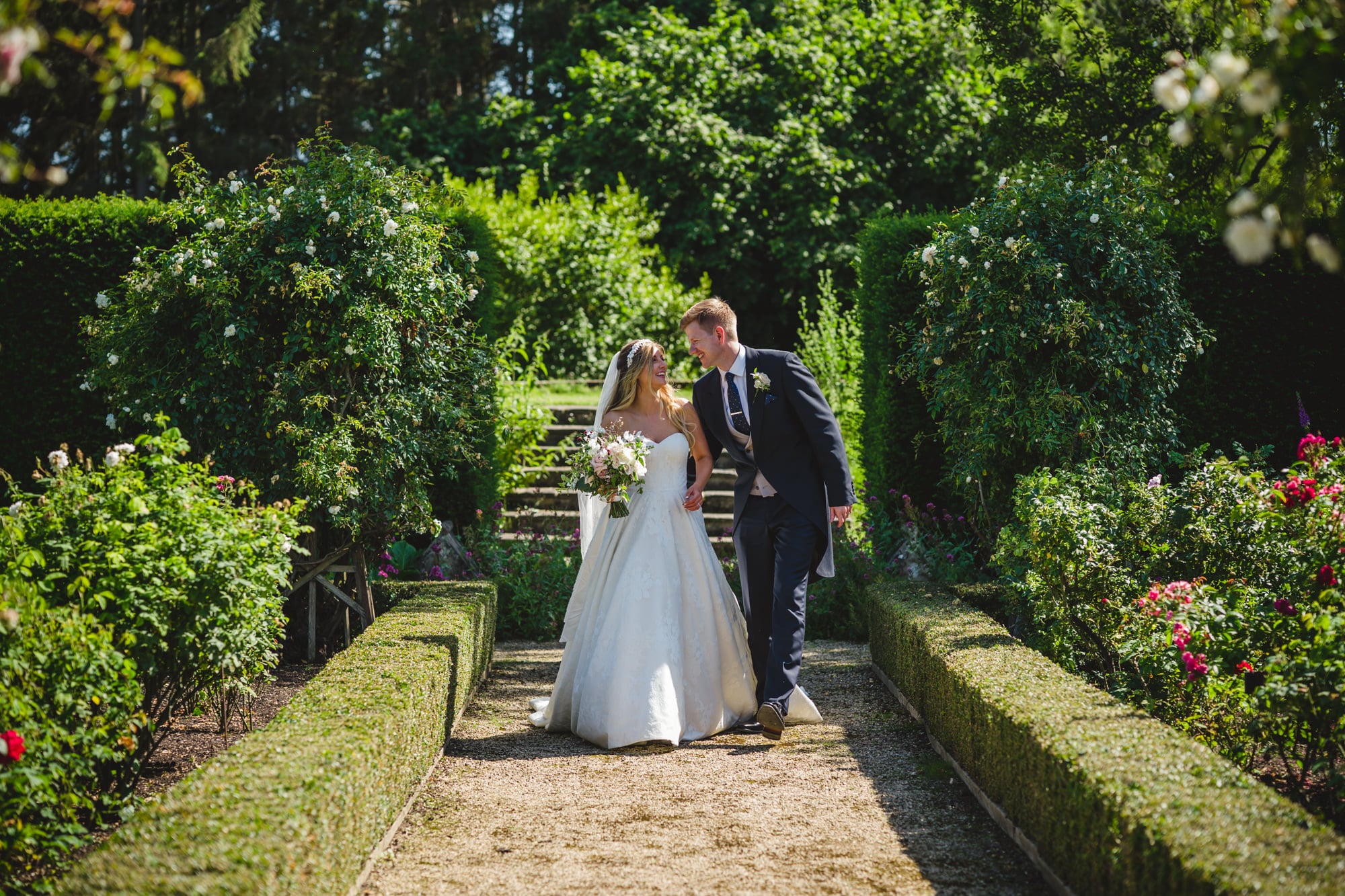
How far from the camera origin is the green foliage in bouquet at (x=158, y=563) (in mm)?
3998

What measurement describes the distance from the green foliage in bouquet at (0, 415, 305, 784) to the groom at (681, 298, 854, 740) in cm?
231

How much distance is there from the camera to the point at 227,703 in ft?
17.4

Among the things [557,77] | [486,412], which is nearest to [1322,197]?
[486,412]

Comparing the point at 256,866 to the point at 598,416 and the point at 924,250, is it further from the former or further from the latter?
the point at 924,250

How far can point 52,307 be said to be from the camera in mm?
8500

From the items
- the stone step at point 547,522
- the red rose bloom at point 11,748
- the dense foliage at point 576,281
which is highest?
the dense foliage at point 576,281

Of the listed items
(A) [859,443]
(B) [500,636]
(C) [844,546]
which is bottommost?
(B) [500,636]

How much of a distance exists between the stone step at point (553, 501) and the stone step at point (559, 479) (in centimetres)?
21

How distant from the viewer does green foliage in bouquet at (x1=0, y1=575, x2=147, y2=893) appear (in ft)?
10.7

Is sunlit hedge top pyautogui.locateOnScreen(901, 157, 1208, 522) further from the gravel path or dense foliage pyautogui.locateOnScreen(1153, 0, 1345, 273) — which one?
dense foliage pyautogui.locateOnScreen(1153, 0, 1345, 273)

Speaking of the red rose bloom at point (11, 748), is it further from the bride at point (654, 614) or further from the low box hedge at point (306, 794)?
the bride at point (654, 614)

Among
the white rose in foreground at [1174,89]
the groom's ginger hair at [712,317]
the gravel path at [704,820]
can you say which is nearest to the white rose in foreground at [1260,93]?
the white rose in foreground at [1174,89]

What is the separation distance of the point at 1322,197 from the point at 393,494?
5.24 m

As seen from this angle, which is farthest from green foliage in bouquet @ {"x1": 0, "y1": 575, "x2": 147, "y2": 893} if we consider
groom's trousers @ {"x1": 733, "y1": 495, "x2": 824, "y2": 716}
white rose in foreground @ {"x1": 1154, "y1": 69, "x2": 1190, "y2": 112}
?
white rose in foreground @ {"x1": 1154, "y1": 69, "x2": 1190, "y2": 112}
